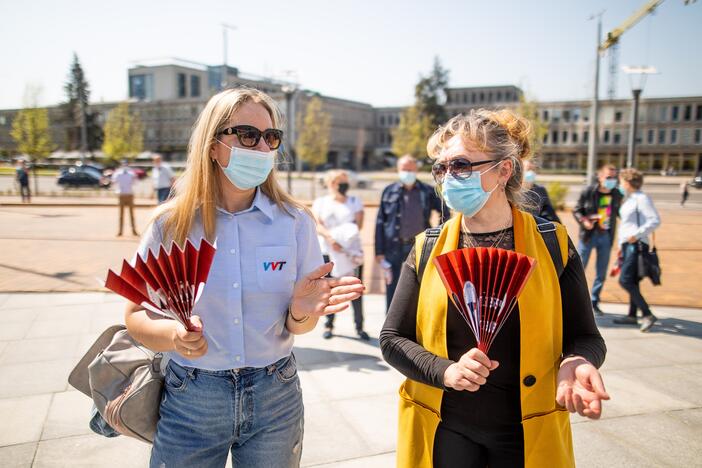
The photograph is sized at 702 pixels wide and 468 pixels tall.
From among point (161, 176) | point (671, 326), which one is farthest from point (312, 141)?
point (671, 326)

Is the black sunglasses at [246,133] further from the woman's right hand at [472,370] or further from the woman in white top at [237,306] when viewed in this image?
the woman's right hand at [472,370]

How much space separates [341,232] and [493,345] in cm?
427

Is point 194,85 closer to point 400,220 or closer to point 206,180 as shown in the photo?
point 400,220

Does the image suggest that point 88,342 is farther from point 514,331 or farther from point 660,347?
point 660,347

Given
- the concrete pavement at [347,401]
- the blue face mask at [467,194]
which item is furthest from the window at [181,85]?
the blue face mask at [467,194]

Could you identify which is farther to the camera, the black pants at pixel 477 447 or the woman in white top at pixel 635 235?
the woman in white top at pixel 635 235

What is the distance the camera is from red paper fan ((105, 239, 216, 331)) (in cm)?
155

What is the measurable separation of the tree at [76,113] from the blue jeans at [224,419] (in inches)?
3152

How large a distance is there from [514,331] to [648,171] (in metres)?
85.7

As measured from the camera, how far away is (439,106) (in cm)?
8444

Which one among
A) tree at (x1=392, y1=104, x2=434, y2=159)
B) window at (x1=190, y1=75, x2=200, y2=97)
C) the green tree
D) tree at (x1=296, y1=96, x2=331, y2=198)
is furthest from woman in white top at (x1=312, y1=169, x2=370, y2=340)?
window at (x1=190, y1=75, x2=200, y2=97)

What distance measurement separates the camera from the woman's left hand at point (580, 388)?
160 cm

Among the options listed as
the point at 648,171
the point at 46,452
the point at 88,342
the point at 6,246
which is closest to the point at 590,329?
the point at 46,452

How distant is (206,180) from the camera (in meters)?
2.00
